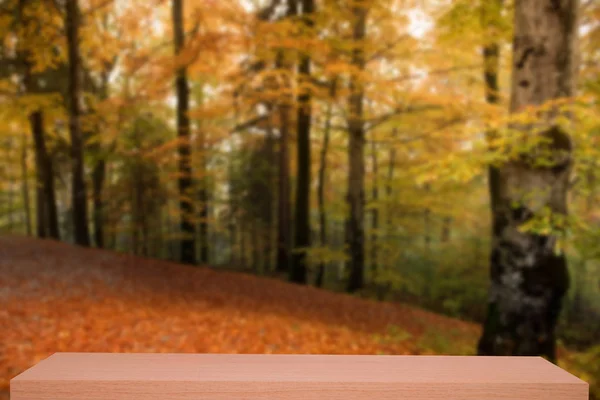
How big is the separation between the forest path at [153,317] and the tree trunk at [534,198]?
618 millimetres

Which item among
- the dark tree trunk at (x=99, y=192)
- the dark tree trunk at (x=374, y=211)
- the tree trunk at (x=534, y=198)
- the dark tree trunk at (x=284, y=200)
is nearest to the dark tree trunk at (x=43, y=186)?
the dark tree trunk at (x=99, y=192)

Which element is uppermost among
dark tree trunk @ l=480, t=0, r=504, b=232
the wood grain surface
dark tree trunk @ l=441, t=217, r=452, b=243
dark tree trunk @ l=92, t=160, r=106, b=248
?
dark tree trunk @ l=480, t=0, r=504, b=232

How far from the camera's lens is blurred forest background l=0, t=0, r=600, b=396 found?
282cm

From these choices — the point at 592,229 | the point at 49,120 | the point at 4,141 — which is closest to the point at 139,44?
the point at 49,120

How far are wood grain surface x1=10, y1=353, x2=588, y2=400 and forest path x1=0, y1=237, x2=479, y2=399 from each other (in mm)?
812

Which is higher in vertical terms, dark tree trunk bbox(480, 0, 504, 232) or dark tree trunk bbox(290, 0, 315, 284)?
dark tree trunk bbox(480, 0, 504, 232)

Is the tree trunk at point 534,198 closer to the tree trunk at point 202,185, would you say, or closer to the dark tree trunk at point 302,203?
the dark tree trunk at point 302,203

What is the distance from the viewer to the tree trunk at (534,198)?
2848mm

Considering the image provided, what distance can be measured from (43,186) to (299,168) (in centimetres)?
375

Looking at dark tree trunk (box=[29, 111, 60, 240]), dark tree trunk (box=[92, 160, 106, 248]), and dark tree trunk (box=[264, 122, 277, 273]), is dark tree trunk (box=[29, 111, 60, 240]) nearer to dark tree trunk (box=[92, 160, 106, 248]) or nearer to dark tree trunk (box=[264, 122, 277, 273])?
dark tree trunk (box=[92, 160, 106, 248])

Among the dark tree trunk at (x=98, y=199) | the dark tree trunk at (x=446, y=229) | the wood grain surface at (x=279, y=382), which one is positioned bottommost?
the dark tree trunk at (x=446, y=229)

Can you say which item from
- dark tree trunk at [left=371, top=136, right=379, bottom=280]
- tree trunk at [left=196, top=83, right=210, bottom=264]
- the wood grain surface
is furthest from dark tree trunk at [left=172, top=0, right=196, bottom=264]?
the wood grain surface

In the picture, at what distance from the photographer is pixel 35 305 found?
8.19 feet

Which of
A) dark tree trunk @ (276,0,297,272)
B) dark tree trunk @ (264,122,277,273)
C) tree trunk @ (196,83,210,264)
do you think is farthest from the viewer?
dark tree trunk @ (264,122,277,273)
